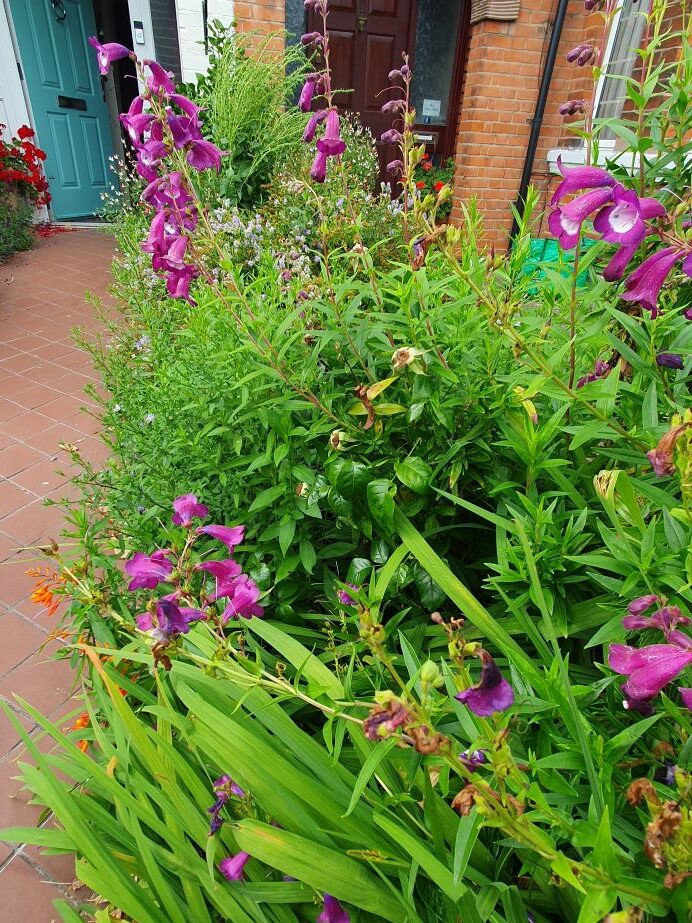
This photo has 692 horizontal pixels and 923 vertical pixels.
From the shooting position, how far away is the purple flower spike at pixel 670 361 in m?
1.09

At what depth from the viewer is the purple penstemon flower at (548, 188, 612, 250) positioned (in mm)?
894

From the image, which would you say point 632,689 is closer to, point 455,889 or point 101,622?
point 455,889

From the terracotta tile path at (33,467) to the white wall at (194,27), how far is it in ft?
7.04

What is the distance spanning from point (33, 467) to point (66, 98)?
689 centimetres

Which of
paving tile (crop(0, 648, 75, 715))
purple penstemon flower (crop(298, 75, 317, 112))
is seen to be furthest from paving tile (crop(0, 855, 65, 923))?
purple penstemon flower (crop(298, 75, 317, 112))

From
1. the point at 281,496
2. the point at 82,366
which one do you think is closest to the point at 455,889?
the point at 281,496

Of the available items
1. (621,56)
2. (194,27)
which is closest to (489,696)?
(621,56)

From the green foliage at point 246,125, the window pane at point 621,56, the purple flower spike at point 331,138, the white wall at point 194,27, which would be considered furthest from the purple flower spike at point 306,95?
the white wall at point 194,27

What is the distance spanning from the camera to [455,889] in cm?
74

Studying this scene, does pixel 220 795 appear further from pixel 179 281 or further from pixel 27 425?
pixel 27 425

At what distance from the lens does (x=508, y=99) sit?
5809 millimetres

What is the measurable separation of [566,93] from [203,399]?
6241 millimetres

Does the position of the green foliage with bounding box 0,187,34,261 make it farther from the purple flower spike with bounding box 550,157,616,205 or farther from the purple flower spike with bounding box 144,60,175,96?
the purple flower spike with bounding box 550,157,616,205

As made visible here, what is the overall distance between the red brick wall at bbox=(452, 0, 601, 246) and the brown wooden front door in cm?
83
